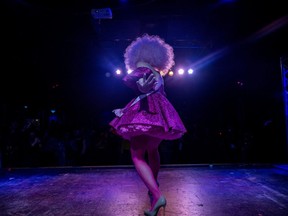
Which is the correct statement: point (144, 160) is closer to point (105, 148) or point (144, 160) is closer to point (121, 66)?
point (105, 148)

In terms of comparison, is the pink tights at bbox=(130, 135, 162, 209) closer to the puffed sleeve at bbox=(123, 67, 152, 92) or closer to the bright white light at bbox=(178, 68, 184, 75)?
the puffed sleeve at bbox=(123, 67, 152, 92)

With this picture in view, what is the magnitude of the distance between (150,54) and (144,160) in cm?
92

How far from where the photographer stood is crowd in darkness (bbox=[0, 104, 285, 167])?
22.3 feet

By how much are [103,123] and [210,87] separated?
6136 mm

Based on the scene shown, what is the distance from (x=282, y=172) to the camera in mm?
3760

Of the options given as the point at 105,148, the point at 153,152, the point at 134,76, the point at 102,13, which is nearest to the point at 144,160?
the point at 153,152

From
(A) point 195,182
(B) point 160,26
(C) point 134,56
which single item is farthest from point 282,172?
(B) point 160,26

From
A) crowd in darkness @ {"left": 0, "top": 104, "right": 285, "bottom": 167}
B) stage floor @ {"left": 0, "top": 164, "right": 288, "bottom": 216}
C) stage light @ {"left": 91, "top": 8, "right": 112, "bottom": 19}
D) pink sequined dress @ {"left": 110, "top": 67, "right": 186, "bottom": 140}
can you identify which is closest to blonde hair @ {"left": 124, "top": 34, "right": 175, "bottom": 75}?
pink sequined dress @ {"left": 110, "top": 67, "right": 186, "bottom": 140}

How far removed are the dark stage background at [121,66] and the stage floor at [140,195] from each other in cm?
359

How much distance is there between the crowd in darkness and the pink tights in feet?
16.4

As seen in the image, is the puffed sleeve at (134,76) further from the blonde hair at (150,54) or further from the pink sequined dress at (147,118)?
the blonde hair at (150,54)

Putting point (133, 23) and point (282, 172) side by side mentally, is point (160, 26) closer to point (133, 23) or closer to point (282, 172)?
point (133, 23)

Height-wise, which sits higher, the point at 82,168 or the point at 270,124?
the point at 270,124

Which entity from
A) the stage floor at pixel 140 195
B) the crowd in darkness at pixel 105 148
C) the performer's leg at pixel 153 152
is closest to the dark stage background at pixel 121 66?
the crowd in darkness at pixel 105 148
